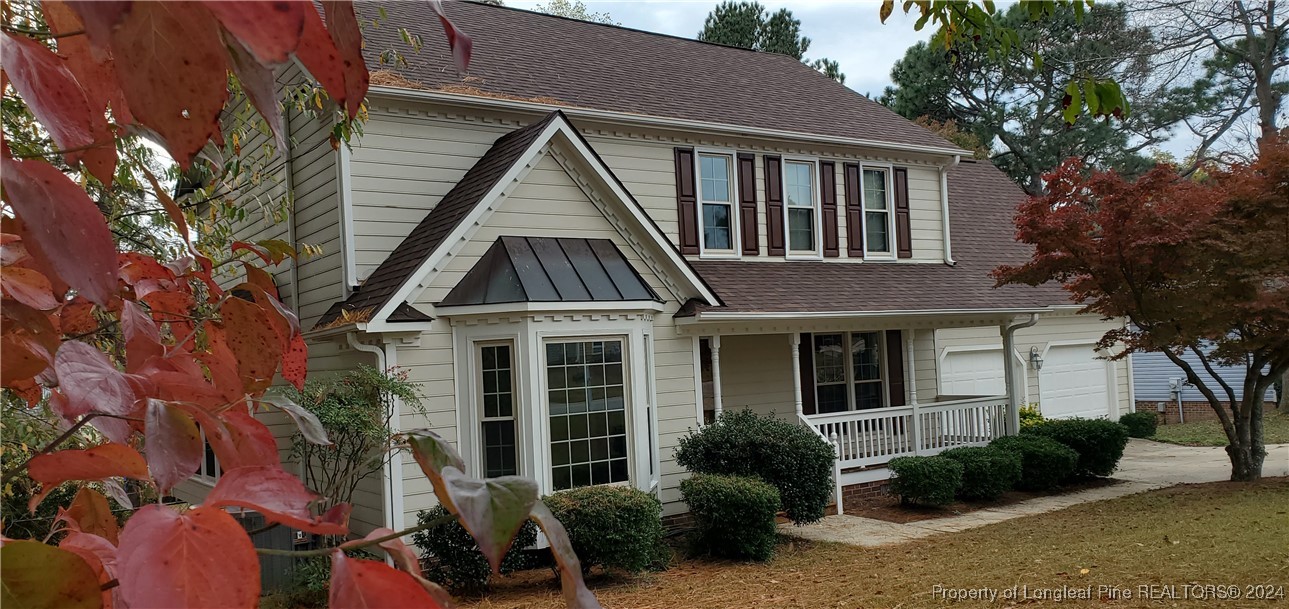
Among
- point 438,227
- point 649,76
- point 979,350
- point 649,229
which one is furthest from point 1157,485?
point 438,227

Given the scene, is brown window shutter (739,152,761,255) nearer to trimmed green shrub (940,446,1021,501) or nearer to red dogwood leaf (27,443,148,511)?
trimmed green shrub (940,446,1021,501)

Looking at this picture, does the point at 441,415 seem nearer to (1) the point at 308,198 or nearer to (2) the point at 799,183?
(1) the point at 308,198

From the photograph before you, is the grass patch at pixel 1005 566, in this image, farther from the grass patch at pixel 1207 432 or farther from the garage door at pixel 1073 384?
the grass patch at pixel 1207 432

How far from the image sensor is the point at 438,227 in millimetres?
10695

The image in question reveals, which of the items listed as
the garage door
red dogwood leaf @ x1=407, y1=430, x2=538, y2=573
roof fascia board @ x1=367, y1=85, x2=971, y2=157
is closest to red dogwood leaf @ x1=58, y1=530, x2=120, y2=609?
red dogwood leaf @ x1=407, y1=430, x2=538, y2=573

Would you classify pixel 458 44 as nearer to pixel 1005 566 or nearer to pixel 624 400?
pixel 1005 566

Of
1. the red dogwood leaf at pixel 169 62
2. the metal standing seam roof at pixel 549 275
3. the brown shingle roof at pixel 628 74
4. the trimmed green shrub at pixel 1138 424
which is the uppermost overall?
the brown shingle roof at pixel 628 74

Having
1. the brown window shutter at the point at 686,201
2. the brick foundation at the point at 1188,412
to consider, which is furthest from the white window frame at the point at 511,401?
the brick foundation at the point at 1188,412

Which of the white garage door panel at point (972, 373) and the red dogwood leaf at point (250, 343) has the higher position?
the red dogwood leaf at point (250, 343)

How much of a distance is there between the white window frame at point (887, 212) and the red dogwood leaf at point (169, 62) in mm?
16142

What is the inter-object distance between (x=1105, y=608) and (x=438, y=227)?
Result: 26.1 ft

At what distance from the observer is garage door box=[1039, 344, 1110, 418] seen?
20.8m

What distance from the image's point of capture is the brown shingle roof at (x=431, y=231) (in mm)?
10148

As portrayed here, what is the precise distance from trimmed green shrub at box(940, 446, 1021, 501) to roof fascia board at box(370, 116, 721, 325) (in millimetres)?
4921
